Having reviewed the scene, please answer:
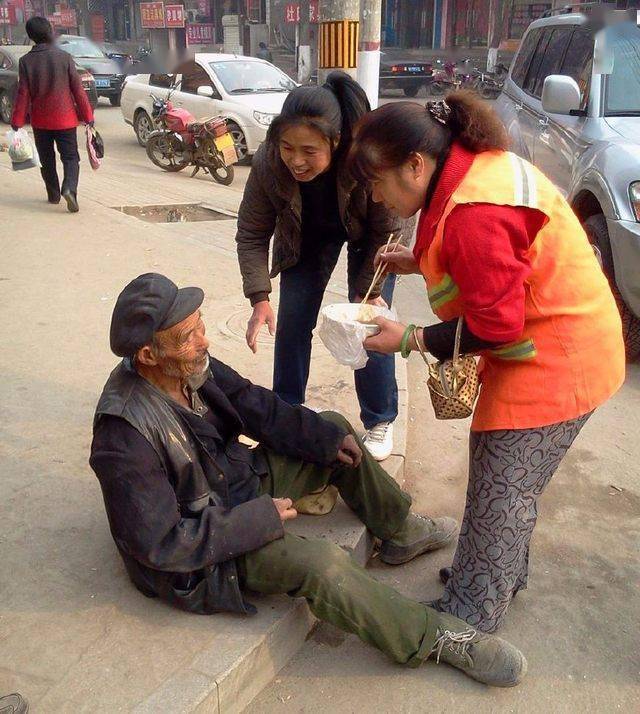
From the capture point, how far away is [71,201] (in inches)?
314

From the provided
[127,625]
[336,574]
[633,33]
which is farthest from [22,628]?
[633,33]

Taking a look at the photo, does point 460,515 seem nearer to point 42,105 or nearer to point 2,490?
point 2,490

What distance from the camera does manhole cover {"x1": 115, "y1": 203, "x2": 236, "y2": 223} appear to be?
8.45 m

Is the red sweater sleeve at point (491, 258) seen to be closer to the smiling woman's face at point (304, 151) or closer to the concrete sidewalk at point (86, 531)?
the smiling woman's face at point (304, 151)

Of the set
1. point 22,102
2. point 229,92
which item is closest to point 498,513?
point 22,102

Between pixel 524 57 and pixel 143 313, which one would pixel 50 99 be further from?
pixel 143 313

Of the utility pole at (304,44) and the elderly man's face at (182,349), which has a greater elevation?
the utility pole at (304,44)

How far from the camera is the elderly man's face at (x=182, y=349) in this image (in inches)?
91.8

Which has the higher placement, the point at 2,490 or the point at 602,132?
the point at 602,132

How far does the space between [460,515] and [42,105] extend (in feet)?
20.6

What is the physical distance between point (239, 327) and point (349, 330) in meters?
2.72

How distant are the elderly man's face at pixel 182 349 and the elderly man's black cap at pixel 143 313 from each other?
0.03 m

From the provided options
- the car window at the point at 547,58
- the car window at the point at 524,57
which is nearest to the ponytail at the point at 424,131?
the car window at the point at 547,58

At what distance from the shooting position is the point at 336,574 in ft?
7.65
